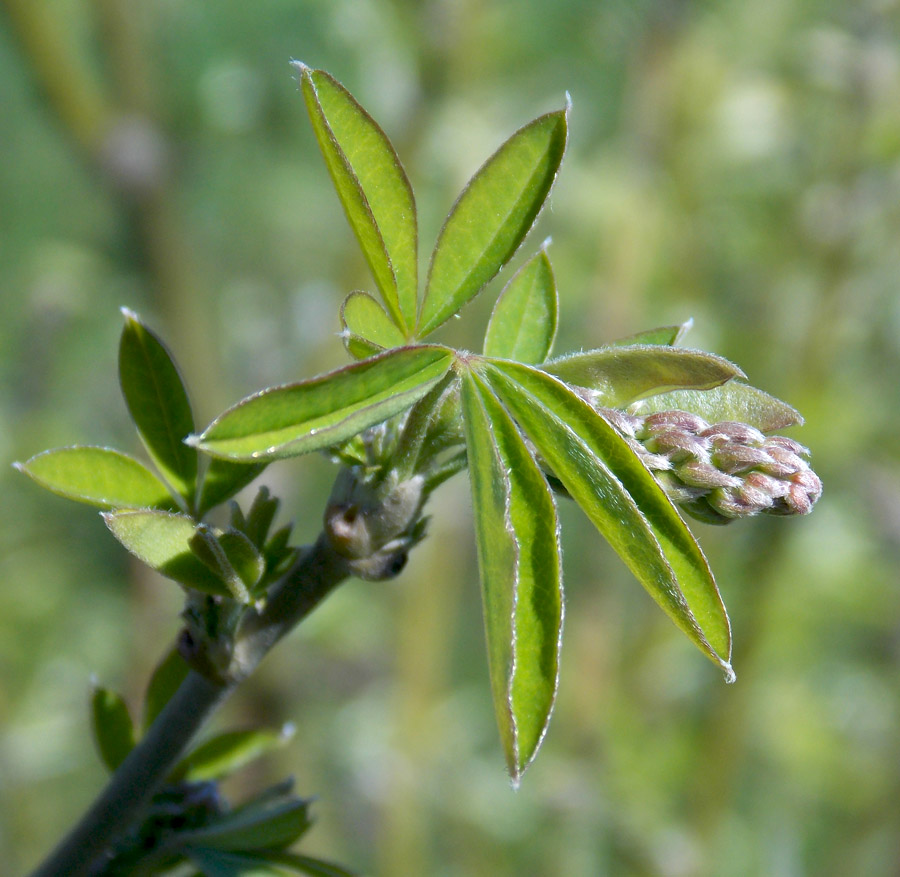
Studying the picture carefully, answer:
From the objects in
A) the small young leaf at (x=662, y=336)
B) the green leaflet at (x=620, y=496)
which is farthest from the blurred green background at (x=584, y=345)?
the green leaflet at (x=620, y=496)

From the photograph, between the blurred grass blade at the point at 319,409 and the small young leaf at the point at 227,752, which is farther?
the small young leaf at the point at 227,752

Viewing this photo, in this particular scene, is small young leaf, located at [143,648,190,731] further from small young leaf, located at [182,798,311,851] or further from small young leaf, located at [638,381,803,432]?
small young leaf, located at [638,381,803,432]

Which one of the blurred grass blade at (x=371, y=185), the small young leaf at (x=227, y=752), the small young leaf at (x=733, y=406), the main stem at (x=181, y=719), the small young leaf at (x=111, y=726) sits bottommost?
the small young leaf at (x=227, y=752)

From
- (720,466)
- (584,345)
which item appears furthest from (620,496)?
(584,345)

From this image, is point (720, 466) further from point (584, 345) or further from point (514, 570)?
point (584, 345)

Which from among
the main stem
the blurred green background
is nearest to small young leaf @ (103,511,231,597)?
the main stem

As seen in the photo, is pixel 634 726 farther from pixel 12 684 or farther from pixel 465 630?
pixel 465 630

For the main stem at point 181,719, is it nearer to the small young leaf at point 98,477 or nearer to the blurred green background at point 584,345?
the small young leaf at point 98,477
